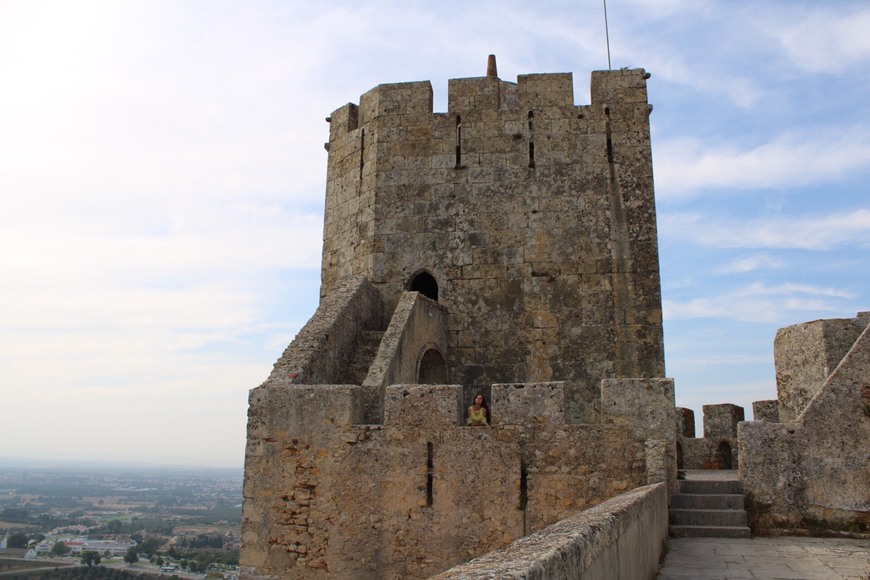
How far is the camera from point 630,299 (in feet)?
42.1

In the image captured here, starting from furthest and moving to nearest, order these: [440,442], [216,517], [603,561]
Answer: [216,517], [440,442], [603,561]

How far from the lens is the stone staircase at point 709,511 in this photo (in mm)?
7750

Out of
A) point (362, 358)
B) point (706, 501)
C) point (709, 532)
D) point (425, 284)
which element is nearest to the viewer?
point (709, 532)

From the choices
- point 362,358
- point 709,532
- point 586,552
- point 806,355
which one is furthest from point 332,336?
point 586,552

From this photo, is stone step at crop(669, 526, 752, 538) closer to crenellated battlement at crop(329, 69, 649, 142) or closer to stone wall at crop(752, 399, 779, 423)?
stone wall at crop(752, 399, 779, 423)

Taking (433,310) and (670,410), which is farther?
(433,310)

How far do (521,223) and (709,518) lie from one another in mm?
6718

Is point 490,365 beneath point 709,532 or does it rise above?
above

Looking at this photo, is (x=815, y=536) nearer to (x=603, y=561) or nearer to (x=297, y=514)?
(x=603, y=561)

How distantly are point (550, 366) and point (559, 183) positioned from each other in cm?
341

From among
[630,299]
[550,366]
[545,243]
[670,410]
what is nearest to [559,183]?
[545,243]

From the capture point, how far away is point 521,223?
43.9ft

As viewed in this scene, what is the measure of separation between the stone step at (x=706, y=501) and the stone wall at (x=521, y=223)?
13.4ft

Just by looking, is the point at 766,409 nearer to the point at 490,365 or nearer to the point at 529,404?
the point at 490,365
